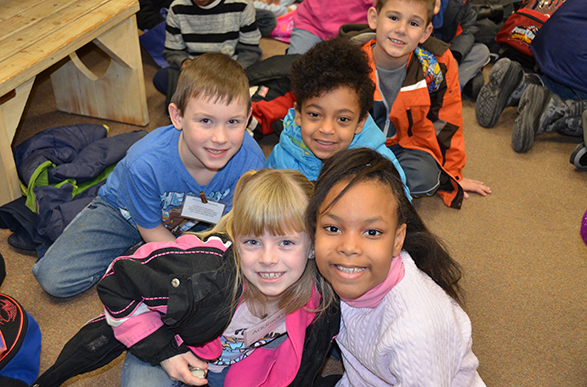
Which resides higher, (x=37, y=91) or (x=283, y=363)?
(x=283, y=363)

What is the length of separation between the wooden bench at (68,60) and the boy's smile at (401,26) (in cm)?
108

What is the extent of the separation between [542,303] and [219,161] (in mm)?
1221

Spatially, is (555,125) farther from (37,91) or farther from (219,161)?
(37,91)

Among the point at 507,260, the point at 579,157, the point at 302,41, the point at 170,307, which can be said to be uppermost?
the point at 170,307

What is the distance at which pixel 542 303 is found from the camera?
1768 millimetres

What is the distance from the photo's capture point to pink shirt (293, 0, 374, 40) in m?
2.64

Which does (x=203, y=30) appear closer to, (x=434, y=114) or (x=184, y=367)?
(x=434, y=114)

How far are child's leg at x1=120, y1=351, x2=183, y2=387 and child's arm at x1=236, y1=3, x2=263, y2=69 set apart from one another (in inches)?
69.4

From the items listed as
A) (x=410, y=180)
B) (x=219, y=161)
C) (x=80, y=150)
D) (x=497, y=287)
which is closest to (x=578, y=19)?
(x=410, y=180)

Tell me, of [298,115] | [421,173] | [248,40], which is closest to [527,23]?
[421,173]

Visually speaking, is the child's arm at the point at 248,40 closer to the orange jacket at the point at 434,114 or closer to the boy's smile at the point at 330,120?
the orange jacket at the point at 434,114

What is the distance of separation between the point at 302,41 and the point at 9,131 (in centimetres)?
147

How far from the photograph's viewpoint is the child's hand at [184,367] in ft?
3.86

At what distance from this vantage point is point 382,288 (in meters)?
1.11
